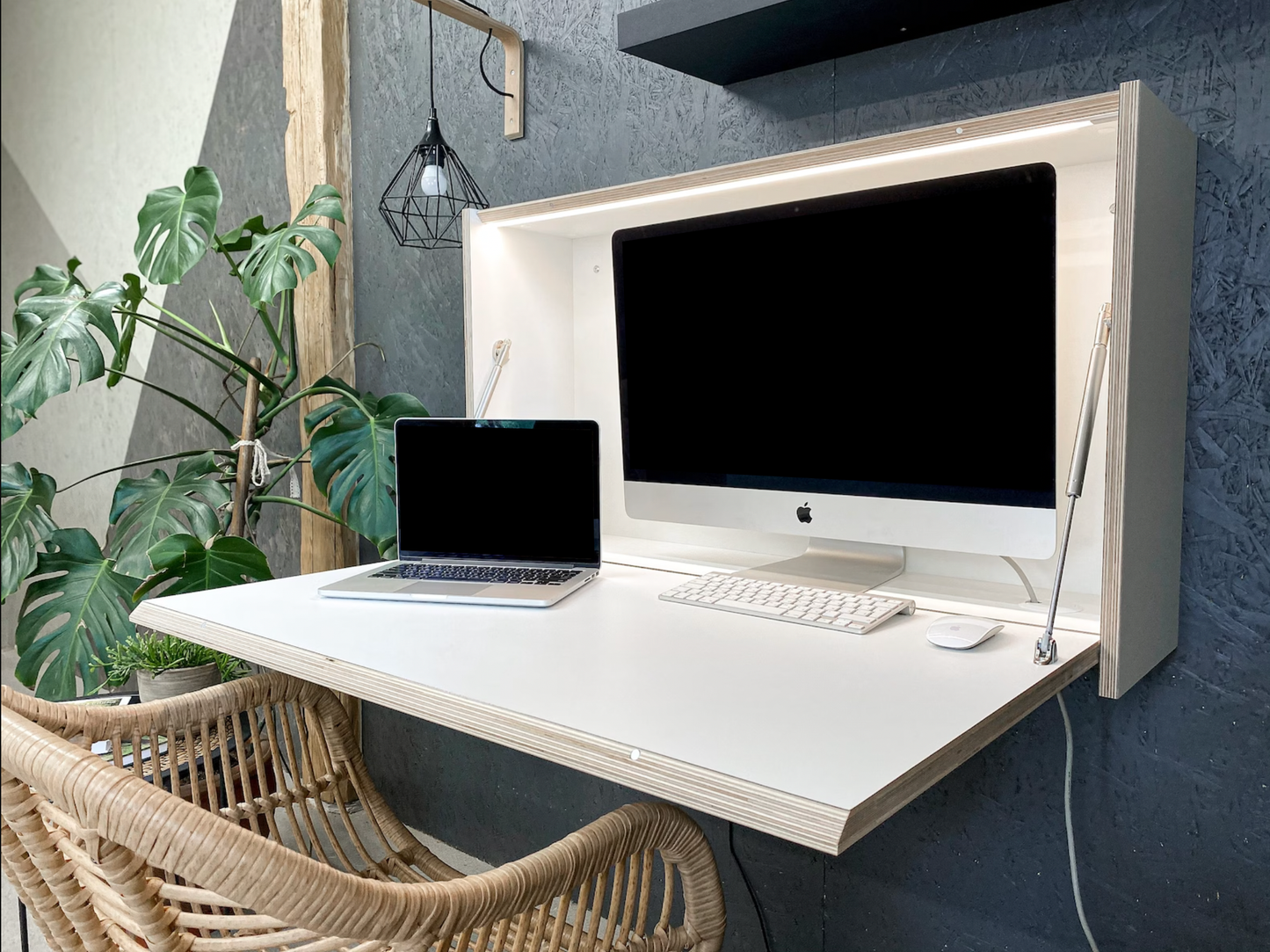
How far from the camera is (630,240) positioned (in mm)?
1463

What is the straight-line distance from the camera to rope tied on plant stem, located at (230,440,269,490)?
199cm

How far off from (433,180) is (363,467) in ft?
1.77

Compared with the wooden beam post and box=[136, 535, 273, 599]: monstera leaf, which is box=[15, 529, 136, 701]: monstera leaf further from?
the wooden beam post

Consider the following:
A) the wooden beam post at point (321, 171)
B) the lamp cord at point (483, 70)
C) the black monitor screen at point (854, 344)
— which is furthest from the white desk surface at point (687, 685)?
the lamp cord at point (483, 70)

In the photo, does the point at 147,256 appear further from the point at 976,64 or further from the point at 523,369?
the point at 976,64

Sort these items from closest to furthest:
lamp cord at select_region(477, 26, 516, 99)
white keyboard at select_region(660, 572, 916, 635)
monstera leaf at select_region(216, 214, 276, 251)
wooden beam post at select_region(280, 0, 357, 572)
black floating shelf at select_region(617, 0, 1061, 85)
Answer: white keyboard at select_region(660, 572, 916, 635) → black floating shelf at select_region(617, 0, 1061, 85) → lamp cord at select_region(477, 26, 516, 99) → monstera leaf at select_region(216, 214, 276, 251) → wooden beam post at select_region(280, 0, 357, 572)

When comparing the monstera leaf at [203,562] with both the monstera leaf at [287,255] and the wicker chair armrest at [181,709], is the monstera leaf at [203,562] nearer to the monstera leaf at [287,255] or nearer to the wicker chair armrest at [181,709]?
the wicker chair armrest at [181,709]

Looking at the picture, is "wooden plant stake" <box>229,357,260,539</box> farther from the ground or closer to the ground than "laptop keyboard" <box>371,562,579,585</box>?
farther from the ground

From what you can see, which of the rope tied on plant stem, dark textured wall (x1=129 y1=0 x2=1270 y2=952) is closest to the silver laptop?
dark textured wall (x1=129 y1=0 x2=1270 y2=952)

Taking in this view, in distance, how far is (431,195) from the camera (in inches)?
70.5

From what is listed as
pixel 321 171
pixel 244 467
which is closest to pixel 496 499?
pixel 244 467

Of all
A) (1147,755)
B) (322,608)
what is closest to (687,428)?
(322,608)

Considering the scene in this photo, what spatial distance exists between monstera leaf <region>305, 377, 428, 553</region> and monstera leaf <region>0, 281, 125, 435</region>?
0.40 metres

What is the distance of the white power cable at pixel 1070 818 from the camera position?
125cm
